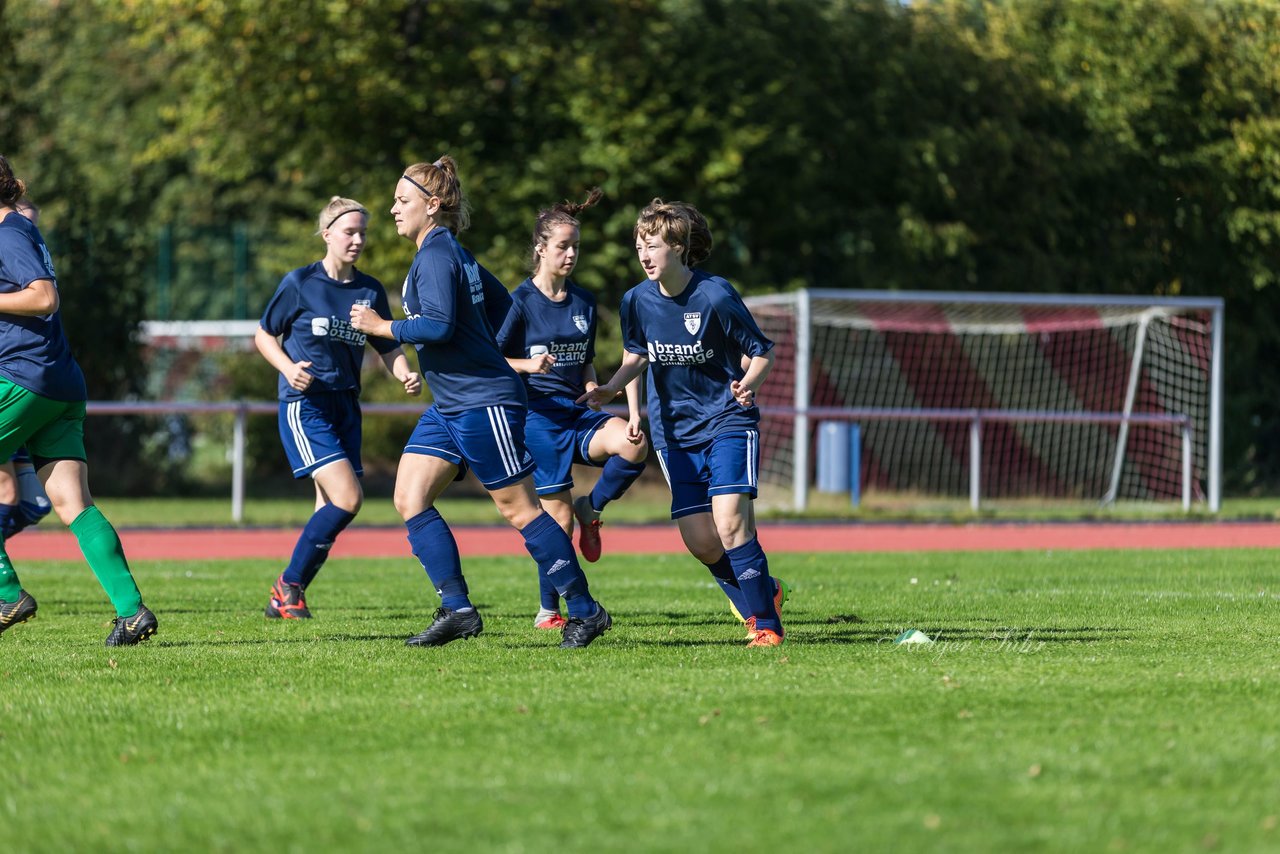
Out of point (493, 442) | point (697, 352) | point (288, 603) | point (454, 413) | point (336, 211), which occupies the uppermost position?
point (336, 211)

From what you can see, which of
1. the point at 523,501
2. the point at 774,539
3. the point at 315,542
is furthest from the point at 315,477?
the point at 774,539

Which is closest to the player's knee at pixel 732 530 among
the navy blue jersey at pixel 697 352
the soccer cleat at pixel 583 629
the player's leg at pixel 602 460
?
the navy blue jersey at pixel 697 352

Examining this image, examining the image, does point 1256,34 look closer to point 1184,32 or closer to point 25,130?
point 1184,32

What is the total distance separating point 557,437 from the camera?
→ 351 inches

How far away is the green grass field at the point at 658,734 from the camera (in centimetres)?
405

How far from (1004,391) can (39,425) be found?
19963 mm

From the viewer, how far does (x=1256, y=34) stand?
2809cm

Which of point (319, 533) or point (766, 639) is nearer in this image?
point (766, 639)

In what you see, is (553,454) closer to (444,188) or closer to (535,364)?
(535,364)

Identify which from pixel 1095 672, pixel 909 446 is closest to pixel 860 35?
pixel 909 446

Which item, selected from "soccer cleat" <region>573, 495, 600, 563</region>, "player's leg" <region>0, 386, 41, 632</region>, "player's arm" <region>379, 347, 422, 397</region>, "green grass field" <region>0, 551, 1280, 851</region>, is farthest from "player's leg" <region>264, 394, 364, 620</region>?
"player's leg" <region>0, 386, 41, 632</region>

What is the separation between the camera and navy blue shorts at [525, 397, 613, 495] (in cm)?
888

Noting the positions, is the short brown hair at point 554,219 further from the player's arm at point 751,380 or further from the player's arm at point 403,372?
the player's arm at point 751,380

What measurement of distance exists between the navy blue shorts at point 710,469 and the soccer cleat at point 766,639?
589mm
